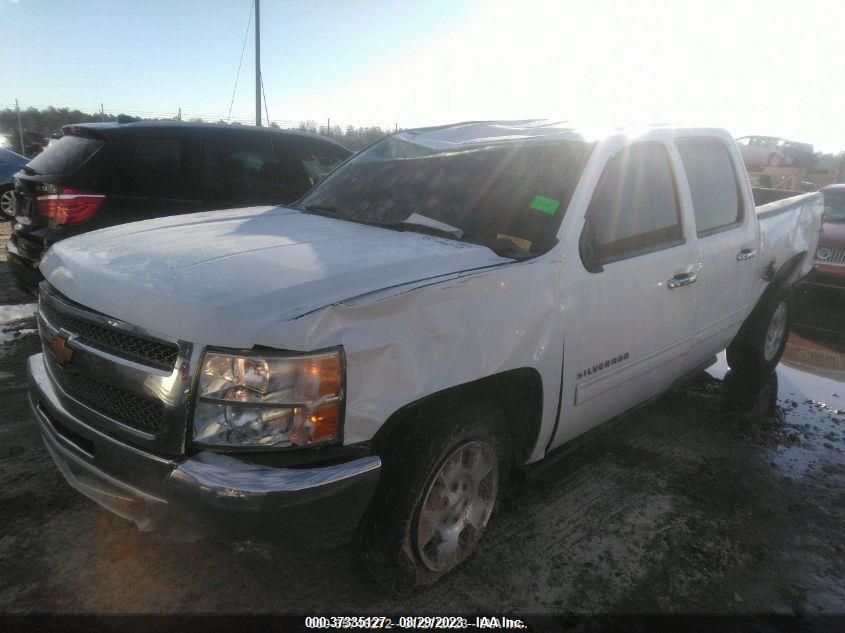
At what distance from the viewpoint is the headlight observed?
1.85 metres

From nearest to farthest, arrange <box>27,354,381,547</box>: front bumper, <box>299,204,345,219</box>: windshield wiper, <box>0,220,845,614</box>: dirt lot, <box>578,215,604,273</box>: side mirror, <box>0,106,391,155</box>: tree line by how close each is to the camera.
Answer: <box>27,354,381,547</box>: front bumper
<box>0,220,845,614</box>: dirt lot
<box>578,215,604,273</box>: side mirror
<box>299,204,345,219</box>: windshield wiper
<box>0,106,391,155</box>: tree line

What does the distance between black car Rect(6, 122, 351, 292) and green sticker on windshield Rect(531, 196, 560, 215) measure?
3444 mm

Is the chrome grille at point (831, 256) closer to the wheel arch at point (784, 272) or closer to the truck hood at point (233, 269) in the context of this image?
the wheel arch at point (784, 272)

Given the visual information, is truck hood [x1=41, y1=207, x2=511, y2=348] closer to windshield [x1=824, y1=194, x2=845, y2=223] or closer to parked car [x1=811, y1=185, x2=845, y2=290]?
parked car [x1=811, y1=185, x2=845, y2=290]

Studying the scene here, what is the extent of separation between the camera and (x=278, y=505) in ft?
5.89

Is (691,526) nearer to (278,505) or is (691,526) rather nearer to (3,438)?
(278,505)

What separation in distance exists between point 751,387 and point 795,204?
153cm

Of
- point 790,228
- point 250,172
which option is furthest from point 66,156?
point 790,228

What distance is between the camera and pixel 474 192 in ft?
9.97

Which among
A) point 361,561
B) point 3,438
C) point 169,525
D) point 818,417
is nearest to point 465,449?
point 361,561

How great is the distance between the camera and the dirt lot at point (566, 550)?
2381 millimetres

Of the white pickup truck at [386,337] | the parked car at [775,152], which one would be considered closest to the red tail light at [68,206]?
the white pickup truck at [386,337]

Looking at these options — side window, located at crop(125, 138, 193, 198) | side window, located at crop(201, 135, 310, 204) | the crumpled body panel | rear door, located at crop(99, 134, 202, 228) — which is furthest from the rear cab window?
the crumpled body panel

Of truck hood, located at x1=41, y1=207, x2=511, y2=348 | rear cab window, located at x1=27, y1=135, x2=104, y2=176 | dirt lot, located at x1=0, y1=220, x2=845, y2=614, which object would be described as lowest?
dirt lot, located at x1=0, y1=220, x2=845, y2=614
